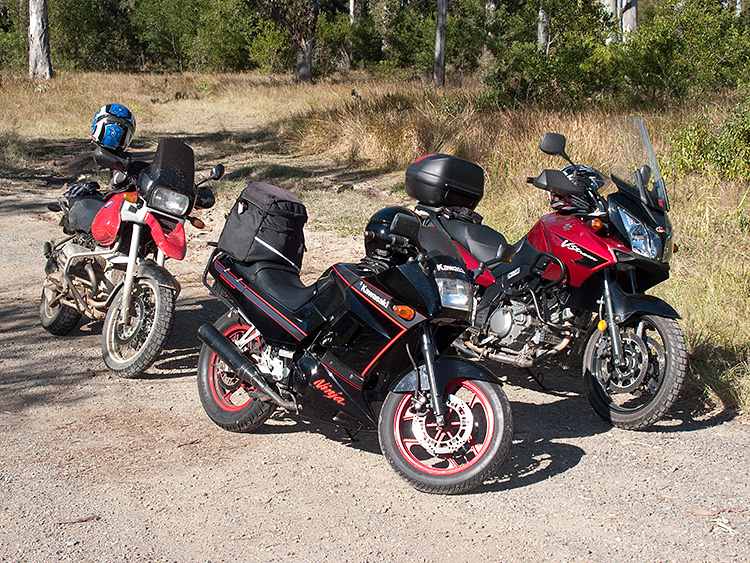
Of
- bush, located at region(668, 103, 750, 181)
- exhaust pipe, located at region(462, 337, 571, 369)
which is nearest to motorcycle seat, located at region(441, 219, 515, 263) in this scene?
exhaust pipe, located at region(462, 337, 571, 369)

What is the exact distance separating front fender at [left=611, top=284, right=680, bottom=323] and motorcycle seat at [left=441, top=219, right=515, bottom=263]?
0.78 m

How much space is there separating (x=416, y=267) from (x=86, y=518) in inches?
73.3

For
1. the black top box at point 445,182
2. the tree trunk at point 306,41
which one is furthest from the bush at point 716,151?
the tree trunk at point 306,41

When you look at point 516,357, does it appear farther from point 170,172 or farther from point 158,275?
point 170,172

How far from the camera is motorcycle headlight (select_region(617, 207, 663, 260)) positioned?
4441 millimetres

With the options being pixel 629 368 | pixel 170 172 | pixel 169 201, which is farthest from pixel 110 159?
pixel 629 368

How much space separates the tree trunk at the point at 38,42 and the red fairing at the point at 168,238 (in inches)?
943

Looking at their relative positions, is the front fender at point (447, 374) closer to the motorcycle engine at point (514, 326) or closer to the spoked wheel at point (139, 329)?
the motorcycle engine at point (514, 326)

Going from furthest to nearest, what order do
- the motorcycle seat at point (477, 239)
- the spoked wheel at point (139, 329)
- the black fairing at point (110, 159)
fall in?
the black fairing at point (110, 159)
the motorcycle seat at point (477, 239)
the spoked wheel at point (139, 329)

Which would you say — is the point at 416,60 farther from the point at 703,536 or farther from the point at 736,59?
the point at 703,536

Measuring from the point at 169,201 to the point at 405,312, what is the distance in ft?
7.37

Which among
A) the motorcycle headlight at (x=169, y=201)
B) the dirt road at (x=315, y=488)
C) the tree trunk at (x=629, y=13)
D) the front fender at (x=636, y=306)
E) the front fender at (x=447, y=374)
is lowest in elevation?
the dirt road at (x=315, y=488)

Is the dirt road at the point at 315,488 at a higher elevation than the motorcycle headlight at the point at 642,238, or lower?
lower

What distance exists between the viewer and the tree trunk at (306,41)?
30172mm
